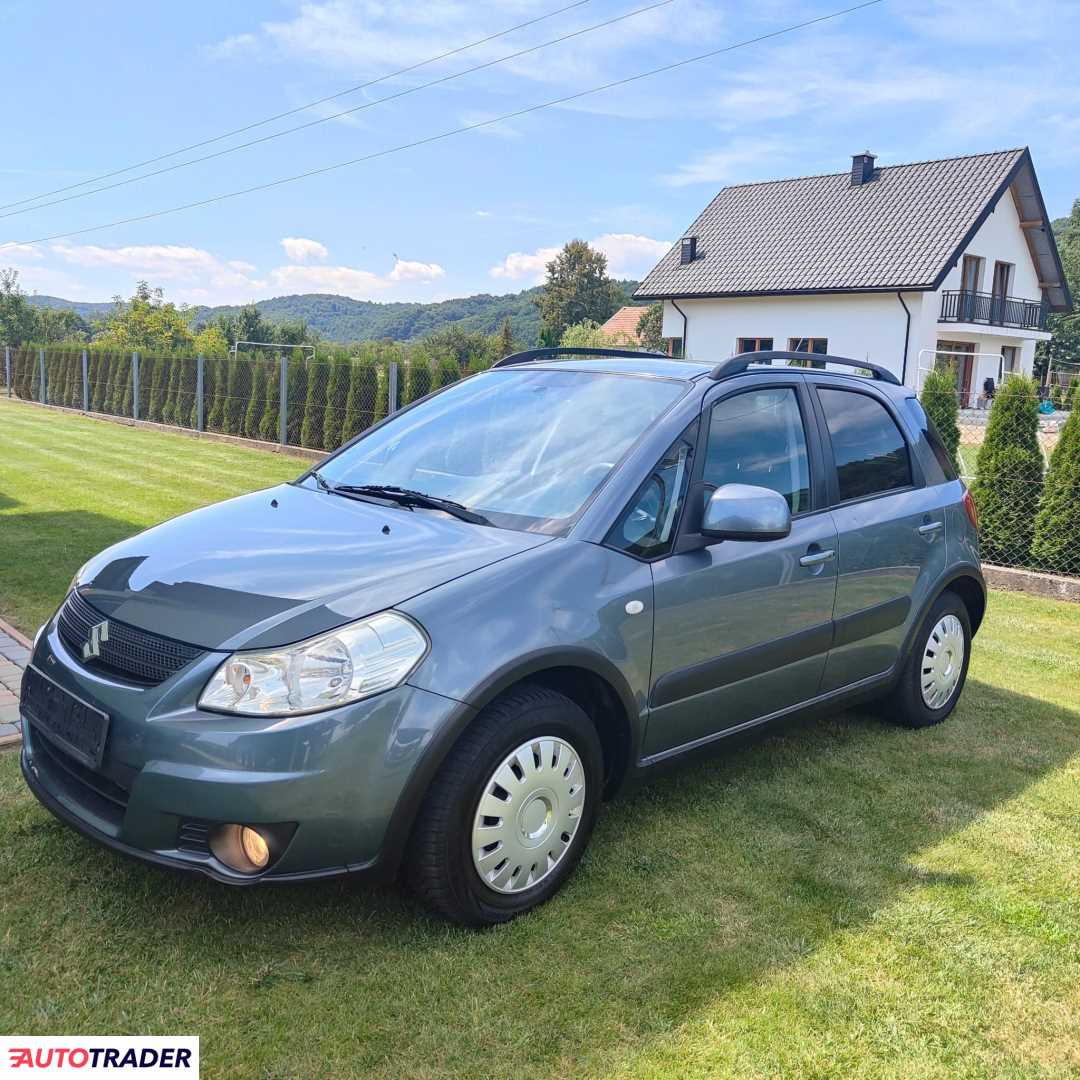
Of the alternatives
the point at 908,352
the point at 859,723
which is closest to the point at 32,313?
the point at 908,352

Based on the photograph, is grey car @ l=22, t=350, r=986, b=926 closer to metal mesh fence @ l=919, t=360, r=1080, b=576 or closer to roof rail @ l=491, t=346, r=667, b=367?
roof rail @ l=491, t=346, r=667, b=367

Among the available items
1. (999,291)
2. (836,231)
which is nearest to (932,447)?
(836,231)

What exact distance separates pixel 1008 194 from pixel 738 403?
128 ft

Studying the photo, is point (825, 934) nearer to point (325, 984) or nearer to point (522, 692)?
point (522, 692)

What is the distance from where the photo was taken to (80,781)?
3049mm

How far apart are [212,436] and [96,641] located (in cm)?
1989

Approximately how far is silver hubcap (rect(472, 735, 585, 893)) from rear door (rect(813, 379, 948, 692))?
61.8 inches

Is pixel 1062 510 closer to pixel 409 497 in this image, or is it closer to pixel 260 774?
pixel 409 497

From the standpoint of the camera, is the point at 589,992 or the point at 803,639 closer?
the point at 589,992

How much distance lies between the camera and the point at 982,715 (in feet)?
18.0

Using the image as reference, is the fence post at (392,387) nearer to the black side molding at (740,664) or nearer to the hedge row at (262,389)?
the hedge row at (262,389)

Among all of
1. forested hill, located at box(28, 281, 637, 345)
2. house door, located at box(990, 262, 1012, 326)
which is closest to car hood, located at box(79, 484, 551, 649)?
house door, located at box(990, 262, 1012, 326)

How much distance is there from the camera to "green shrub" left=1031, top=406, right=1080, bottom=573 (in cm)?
919

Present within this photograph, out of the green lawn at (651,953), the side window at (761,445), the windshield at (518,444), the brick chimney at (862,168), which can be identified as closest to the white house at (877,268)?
the brick chimney at (862,168)
